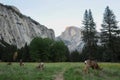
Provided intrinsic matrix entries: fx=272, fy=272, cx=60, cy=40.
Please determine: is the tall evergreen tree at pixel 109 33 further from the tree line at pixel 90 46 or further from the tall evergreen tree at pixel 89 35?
the tall evergreen tree at pixel 89 35

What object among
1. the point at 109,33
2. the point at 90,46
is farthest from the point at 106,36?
the point at 90,46

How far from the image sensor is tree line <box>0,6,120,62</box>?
77.4 meters

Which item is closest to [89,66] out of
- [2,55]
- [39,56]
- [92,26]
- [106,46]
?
[106,46]

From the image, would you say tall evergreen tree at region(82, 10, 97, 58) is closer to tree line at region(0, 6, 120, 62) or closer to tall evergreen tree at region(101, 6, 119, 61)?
tree line at region(0, 6, 120, 62)

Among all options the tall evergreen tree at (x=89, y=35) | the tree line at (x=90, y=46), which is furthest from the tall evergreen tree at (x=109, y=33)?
the tall evergreen tree at (x=89, y=35)

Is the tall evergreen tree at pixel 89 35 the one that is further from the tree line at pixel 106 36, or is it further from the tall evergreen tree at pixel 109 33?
the tall evergreen tree at pixel 109 33

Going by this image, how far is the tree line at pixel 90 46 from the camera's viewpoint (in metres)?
77.4

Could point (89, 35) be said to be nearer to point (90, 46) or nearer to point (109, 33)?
point (90, 46)

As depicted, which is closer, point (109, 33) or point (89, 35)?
point (109, 33)

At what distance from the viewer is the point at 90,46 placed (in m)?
90.2

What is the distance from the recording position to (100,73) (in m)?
31.1

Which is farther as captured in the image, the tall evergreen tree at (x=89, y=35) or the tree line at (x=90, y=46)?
the tall evergreen tree at (x=89, y=35)

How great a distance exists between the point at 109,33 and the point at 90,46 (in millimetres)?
12582

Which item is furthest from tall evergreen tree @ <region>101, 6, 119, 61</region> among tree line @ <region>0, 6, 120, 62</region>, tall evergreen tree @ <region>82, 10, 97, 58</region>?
Answer: tall evergreen tree @ <region>82, 10, 97, 58</region>
